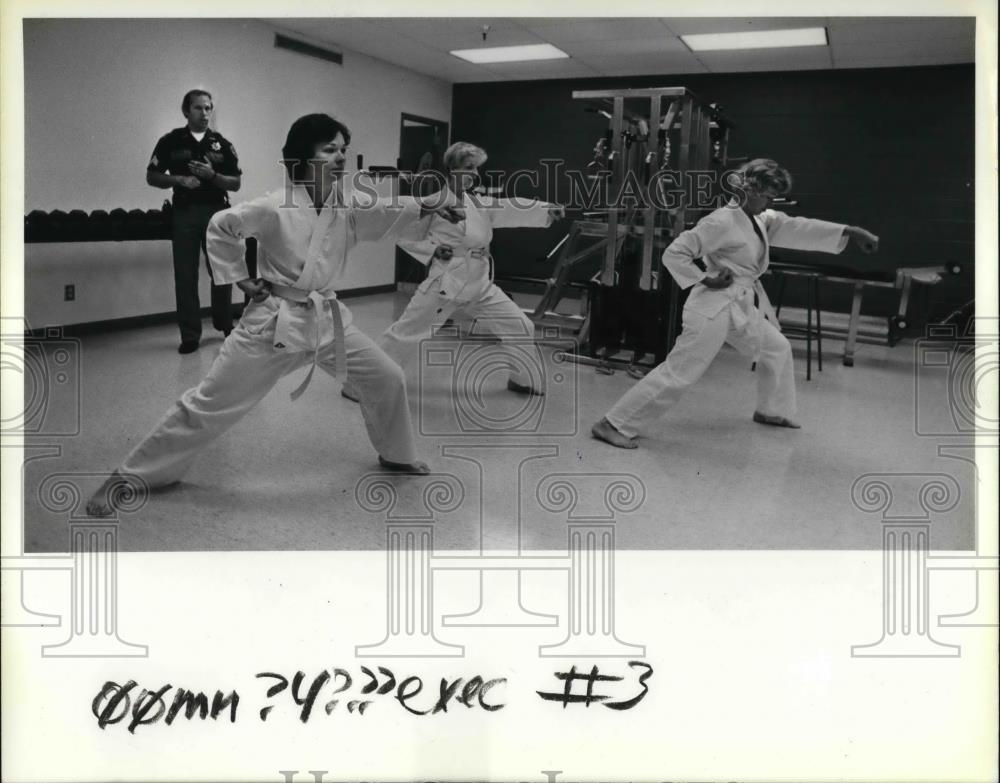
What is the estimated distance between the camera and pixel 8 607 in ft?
5.58

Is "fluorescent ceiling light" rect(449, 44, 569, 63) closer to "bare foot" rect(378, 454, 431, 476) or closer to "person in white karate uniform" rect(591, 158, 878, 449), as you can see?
"person in white karate uniform" rect(591, 158, 878, 449)

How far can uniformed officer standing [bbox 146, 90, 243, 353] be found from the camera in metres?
2.29

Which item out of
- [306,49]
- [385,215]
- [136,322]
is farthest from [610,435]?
[136,322]

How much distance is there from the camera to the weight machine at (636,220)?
10.3 feet

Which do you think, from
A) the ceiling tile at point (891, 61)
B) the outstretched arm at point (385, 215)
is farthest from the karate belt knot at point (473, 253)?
the ceiling tile at point (891, 61)

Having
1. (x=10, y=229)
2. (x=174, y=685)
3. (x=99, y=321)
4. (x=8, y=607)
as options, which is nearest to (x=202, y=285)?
(x=99, y=321)

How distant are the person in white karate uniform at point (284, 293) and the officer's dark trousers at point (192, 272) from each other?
0.19m

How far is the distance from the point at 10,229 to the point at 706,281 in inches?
81.8

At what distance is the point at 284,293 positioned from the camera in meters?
2.25

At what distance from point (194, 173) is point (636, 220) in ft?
5.33

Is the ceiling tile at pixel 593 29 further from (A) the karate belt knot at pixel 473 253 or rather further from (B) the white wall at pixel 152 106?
(A) the karate belt knot at pixel 473 253

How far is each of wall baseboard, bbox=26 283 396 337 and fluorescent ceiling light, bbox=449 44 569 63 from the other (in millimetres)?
771

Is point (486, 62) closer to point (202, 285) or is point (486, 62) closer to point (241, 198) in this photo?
point (241, 198)

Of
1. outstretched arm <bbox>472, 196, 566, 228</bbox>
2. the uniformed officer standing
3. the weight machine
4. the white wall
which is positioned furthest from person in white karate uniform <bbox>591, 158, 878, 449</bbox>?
the uniformed officer standing
